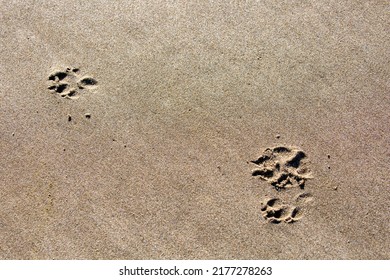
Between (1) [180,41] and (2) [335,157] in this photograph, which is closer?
(2) [335,157]

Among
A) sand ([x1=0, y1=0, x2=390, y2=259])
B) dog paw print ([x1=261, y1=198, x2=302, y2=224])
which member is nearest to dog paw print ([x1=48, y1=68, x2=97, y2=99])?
sand ([x1=0, y1=0, x2=390, y2=259])

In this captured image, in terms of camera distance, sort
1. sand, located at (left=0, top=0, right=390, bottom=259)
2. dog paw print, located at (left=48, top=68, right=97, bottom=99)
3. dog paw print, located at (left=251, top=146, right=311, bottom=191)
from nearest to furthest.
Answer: sand, located at (left=0, top=0, right=390, bottom=259) → dog paw print, located at (left=251, top=146, right=311, bottom=191) → dog paw print, located at (left=48, top=68, right=97, bottom=99)

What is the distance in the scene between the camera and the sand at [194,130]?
321cm

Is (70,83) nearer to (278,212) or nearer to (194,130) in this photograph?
(194,130)

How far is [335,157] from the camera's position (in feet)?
11.2

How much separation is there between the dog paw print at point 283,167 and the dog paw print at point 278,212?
0.42ft

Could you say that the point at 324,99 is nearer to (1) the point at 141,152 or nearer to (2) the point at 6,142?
(1) the point at 141,152

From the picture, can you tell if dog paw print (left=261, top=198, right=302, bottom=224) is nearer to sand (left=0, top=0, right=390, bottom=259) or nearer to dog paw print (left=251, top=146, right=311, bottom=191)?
sand (left=0, top=0, right=390, bottom=259)

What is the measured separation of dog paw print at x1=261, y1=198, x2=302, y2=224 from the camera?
3242mm

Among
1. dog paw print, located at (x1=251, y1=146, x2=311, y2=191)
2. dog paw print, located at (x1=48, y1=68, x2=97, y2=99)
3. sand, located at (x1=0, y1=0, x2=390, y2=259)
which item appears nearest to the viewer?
sand, located at (x1=0, y1=0, x2=390, y2=259)

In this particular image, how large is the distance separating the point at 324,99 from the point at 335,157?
505 mm

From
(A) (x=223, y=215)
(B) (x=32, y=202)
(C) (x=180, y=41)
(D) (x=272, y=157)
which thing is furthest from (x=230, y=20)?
(B) (x=32, y=202)
